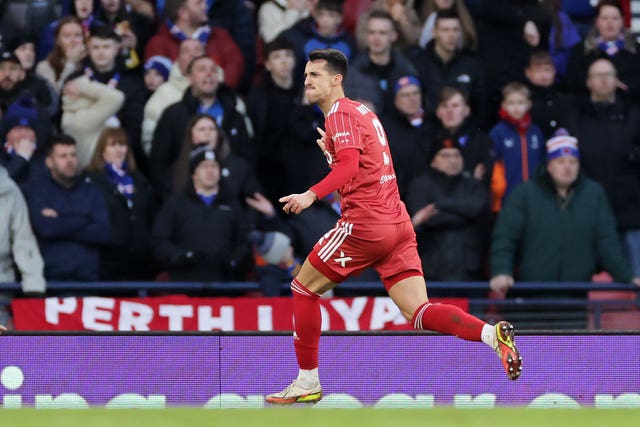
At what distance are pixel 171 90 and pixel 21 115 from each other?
1212 millimetres

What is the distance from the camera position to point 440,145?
11.7m

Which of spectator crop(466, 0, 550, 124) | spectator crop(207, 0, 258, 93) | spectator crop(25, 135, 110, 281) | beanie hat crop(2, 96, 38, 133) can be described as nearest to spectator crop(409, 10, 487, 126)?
spectator crop(466, 0, 550, 124)

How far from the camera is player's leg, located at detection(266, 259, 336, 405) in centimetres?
799

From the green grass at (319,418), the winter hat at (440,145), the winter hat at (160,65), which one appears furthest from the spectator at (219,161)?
the green grass at (319,418)

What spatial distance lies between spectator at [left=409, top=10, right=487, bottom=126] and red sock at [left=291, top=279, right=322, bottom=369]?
4.53 metres

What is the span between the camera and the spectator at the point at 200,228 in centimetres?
1138

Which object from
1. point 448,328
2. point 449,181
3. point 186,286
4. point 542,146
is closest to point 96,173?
point 186,286

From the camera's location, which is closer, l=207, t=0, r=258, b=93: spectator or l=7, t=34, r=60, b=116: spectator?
l=7, t=34, r=60, b=116: spectator

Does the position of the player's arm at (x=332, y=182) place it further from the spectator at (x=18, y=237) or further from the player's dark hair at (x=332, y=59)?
the spectator at (x=18, y=237)

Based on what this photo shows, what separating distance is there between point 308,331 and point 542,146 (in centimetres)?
461

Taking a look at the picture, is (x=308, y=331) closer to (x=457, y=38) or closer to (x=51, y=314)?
(x=51, y=314)

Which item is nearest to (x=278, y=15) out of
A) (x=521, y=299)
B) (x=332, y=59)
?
(x=521, y=299)

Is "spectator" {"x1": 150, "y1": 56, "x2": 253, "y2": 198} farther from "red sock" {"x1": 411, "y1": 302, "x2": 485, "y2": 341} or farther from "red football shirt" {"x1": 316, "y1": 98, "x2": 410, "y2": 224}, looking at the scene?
"red sock" {"x1": 411, "y1": 302, "x2": 485, "y2": 341}

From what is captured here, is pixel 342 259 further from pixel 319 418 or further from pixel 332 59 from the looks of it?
pixel 319 418
